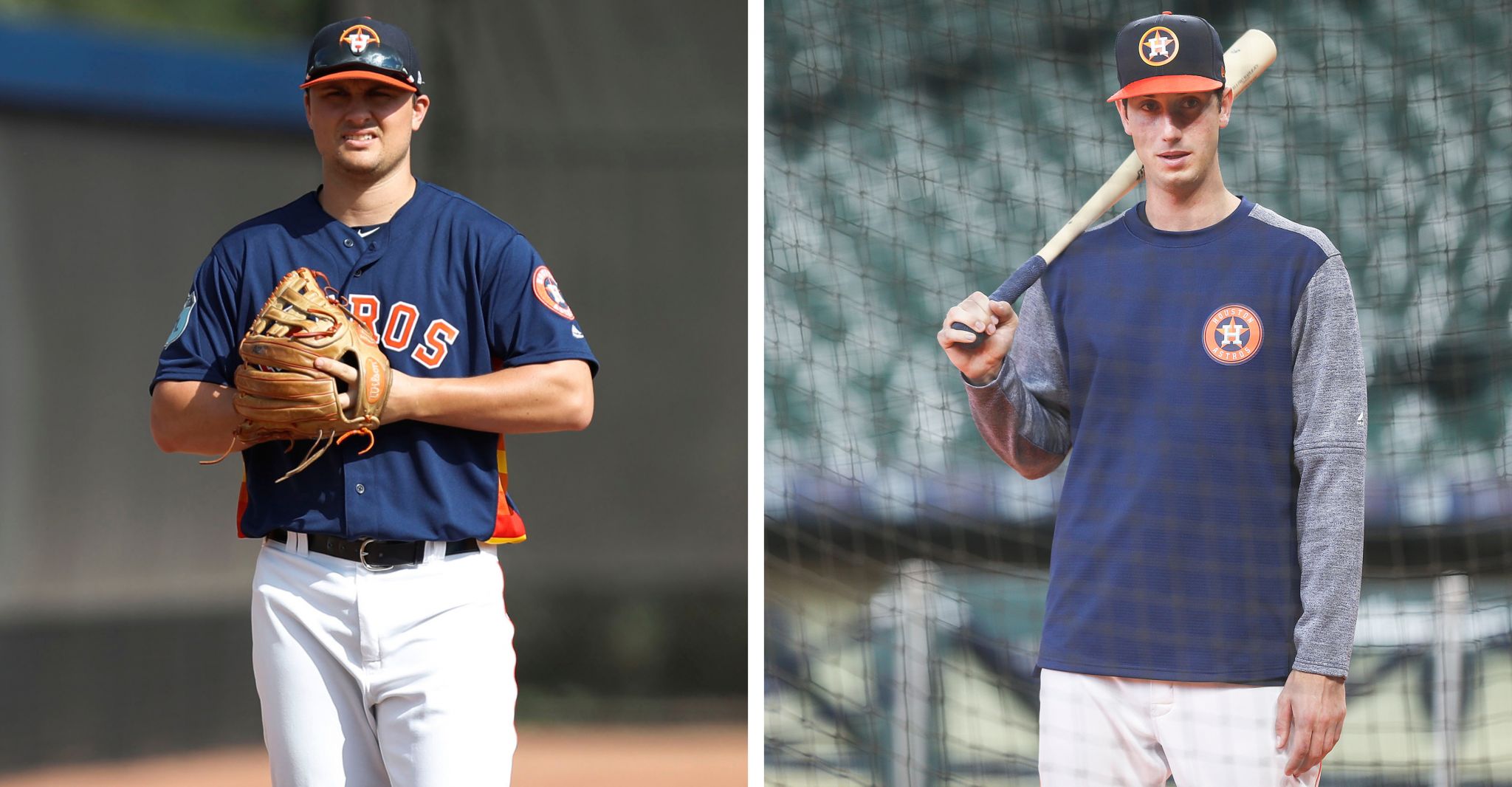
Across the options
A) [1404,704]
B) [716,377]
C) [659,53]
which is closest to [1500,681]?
[1404,704]

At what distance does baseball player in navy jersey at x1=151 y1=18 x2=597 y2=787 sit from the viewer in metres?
1.69

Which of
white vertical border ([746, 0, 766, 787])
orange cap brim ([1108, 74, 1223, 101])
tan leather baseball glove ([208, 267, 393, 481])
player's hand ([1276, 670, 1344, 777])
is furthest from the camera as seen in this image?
Result: white vertical border ([746, 0, 766, 787])

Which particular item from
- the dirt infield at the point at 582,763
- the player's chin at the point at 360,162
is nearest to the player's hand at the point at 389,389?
the player's chin at the point at 360,162

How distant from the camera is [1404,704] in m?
2.87

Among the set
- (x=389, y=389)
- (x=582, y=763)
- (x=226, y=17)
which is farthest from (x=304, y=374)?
(x=226, y=17)

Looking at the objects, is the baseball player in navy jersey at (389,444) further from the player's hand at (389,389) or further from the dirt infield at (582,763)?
the dirt infield at (582,763)

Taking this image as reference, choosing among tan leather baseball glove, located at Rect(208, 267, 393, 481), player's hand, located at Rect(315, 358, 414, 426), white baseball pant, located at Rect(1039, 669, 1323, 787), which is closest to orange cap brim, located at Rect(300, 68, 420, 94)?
tan leather baseball glove, located at Rect(208, 267, 393, 481)

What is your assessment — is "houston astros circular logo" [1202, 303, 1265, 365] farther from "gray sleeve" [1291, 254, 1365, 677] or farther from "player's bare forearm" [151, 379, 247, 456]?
"player's bare forearm" [151, 379, 247, 456]

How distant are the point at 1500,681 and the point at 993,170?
1529mm

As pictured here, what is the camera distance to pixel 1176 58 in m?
2.22

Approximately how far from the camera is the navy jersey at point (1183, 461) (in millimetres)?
2127

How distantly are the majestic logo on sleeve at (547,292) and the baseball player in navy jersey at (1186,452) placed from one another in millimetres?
676

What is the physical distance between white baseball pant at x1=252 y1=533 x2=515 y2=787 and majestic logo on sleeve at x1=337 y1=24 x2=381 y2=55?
657 mm

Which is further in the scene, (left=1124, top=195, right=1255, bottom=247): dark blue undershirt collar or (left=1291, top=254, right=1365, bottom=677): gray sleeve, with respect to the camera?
(left=1124, top=195, right=1255, bottom=247): dark blue undershirt collar
